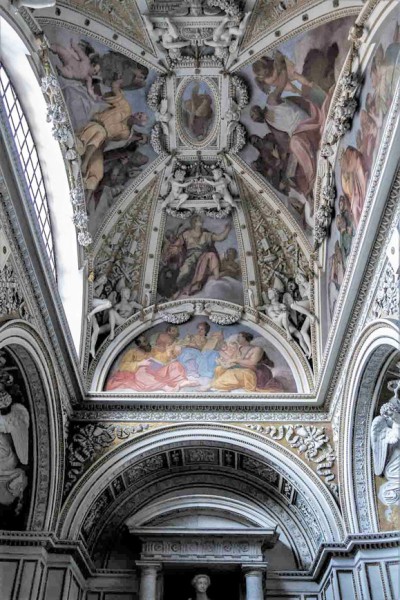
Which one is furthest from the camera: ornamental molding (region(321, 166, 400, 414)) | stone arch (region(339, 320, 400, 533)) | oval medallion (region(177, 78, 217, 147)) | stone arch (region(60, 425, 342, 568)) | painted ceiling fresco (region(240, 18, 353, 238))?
oval medallion (region(177, 78, 217, 147))

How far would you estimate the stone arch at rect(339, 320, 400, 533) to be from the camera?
1226 centimetres

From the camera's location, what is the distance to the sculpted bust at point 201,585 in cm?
1321

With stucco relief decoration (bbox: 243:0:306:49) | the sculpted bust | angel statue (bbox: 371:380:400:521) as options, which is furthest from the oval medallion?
the sculpted bust

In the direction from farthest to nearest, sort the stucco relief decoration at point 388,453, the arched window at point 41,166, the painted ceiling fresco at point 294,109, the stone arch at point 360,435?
the painted ceiling fresco at point 294,109, the stone arch at point 360,435, the stucco relief decoration at point 388,453, the arched window at point 41,166

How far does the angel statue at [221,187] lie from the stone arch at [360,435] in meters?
5.33

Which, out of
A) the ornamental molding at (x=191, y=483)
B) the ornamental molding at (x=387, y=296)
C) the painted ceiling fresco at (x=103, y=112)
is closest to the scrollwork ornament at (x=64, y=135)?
the painted ceiling fresco at (x=103, y=112)

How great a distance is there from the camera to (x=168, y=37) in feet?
44.6

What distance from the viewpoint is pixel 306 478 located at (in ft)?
44.0

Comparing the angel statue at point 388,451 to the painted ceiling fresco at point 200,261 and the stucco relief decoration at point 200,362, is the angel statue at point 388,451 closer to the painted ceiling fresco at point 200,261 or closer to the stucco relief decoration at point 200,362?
the stucco relief decoration at point 200,362

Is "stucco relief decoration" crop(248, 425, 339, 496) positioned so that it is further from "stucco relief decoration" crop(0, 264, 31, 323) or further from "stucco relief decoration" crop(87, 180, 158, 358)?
"stucco relief decoration" crop(0, 264, 31, 323)

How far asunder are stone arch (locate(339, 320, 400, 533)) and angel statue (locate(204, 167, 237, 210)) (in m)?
5.33

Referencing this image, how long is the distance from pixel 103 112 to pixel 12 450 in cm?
715

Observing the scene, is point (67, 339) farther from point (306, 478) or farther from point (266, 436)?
point (306, 478)

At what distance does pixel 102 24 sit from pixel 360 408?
29.3 ft
